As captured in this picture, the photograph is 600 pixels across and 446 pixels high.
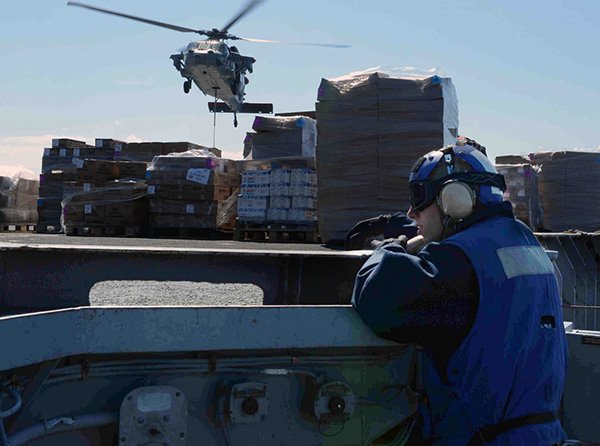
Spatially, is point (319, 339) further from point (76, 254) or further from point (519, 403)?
point (76, 254)

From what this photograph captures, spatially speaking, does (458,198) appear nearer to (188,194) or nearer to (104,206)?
(188,194)

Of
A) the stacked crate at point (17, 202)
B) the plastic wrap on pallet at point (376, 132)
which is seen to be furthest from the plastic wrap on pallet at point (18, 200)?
the plastic wrap on pallet at point (376, 132)

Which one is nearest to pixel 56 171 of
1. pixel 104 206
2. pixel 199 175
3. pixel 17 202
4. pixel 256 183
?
pixel 17 202

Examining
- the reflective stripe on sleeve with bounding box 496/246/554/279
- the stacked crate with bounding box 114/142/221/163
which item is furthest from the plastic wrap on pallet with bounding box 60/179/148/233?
the reflective stripe on sleeve with bounding box 496/246/554/279

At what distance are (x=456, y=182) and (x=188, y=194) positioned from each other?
41.7ft

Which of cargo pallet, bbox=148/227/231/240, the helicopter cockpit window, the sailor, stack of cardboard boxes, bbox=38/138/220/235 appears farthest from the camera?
the helicopter cockpit window

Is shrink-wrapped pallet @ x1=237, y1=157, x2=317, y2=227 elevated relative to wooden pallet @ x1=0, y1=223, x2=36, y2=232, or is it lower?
elevated

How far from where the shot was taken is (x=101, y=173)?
1587 centimetres

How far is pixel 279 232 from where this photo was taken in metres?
13.5

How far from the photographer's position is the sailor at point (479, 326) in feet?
6.20

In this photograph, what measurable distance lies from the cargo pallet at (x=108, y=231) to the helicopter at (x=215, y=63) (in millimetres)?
5461

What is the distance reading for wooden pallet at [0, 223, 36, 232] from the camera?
1779cm

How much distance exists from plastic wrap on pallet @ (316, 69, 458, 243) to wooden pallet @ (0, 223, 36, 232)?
1071 cm

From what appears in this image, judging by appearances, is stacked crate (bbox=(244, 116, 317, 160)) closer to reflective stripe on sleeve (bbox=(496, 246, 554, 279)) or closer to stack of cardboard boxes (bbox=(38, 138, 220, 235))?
stack of cardboard boxes (bbox=(38, 138, 220, 235))
